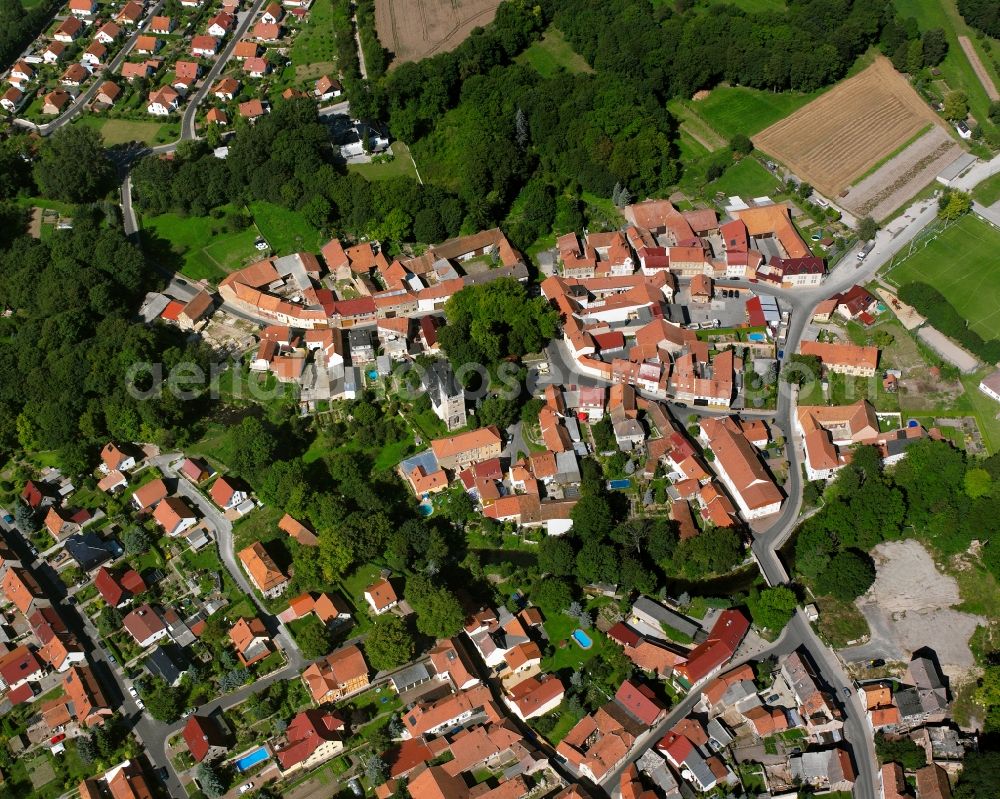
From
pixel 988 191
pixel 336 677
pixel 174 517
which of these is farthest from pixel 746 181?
pixel 336 677

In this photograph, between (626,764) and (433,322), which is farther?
(433,322)

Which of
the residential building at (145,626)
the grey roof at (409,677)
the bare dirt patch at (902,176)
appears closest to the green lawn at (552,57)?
the bare dirt patch at (902,176)

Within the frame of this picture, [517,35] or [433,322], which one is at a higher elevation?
[517,35]

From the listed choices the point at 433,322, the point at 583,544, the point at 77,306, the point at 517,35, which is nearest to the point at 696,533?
the point at 583,544

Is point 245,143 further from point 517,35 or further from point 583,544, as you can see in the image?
point 583,544

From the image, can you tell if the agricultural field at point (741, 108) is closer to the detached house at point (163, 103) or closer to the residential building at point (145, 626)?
the detached house at point (163, 103)
